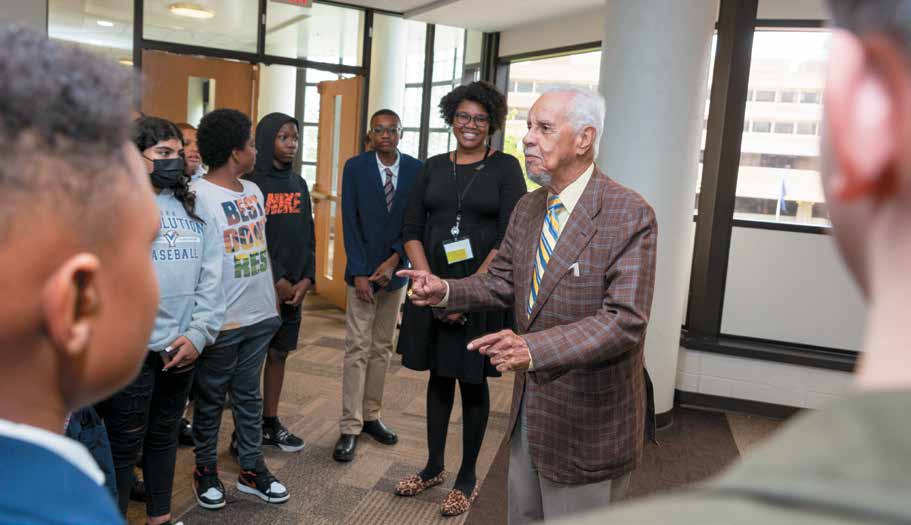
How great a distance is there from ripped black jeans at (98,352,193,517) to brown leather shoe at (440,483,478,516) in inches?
41.7

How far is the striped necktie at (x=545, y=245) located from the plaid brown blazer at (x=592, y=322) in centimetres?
4

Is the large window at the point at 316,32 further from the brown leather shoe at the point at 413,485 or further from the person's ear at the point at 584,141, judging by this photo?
the person's ear at the point at 584,141

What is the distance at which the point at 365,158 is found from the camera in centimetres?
388

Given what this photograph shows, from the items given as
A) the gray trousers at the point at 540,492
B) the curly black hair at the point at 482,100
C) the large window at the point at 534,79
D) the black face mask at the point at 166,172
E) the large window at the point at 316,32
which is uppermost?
the large window at the point at 316,32

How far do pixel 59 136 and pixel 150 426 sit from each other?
2.32 m

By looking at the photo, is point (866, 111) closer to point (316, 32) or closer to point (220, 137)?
point (220, 137)

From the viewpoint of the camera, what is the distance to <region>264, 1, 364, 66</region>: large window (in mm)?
6652

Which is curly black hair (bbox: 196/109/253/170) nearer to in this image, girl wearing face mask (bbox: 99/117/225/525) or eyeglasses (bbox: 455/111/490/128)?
girl wearing face mask (bbox: 99/117/225/525)

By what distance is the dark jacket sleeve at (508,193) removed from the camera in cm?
317

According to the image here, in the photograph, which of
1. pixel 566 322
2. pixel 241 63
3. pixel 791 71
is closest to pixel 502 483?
pixel 566 322

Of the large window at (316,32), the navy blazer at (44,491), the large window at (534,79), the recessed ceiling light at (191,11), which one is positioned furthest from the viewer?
the large window at (316,32)

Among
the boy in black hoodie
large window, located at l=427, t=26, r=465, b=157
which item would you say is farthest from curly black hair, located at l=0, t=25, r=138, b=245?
large window, located at l=427, t=26, r=465, b=157

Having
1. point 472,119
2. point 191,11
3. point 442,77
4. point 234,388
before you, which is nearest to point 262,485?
point 234,388

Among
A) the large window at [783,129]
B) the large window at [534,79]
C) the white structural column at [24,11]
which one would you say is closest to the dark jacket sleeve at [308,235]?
the white structural column at [24,11]
